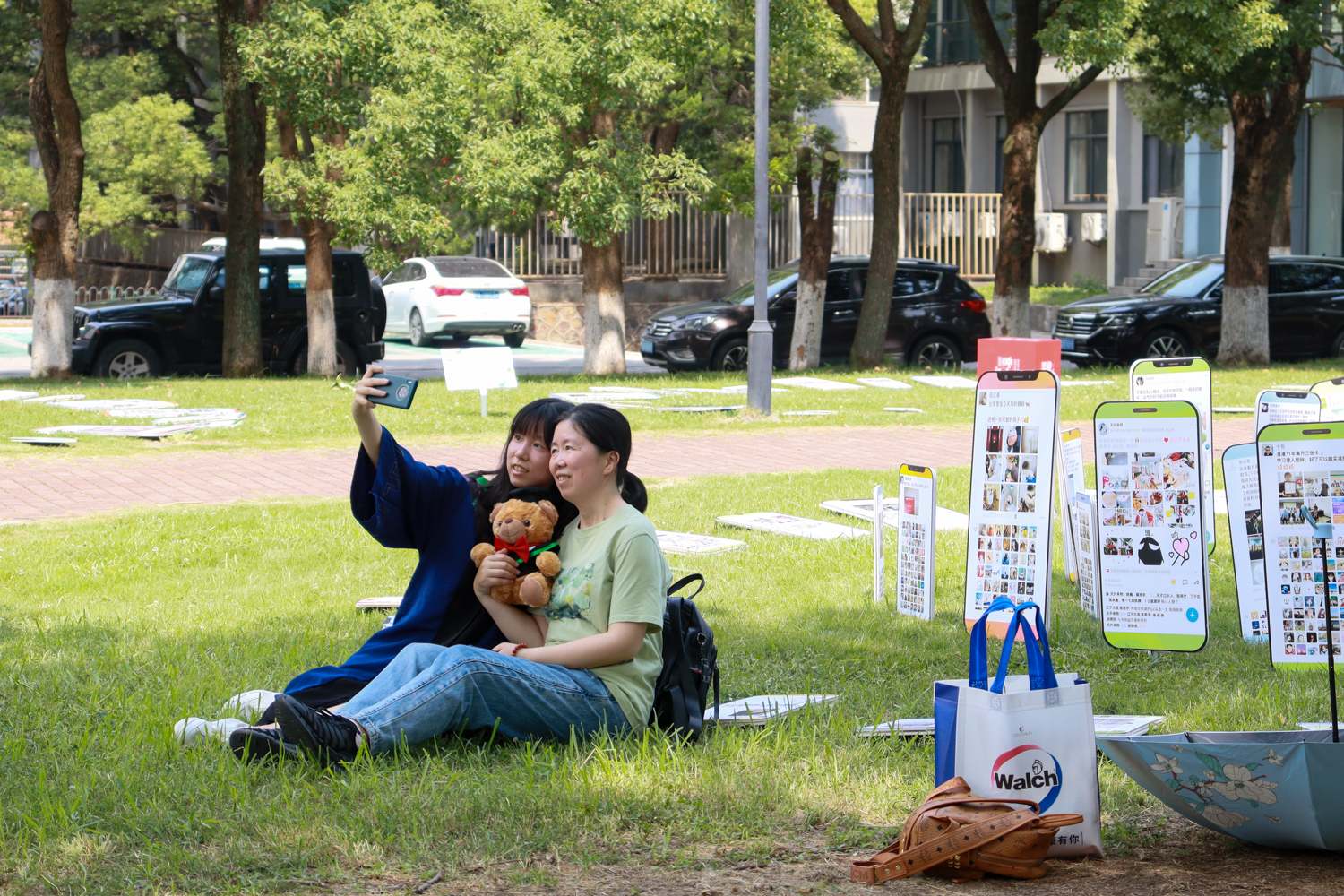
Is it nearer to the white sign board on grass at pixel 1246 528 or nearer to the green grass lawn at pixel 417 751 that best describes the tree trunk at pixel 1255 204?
the green grass lawn at pixel 417 751

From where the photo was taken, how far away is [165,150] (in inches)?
1192

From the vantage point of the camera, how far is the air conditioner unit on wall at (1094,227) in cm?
3500

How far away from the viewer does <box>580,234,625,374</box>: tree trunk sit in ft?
68.4

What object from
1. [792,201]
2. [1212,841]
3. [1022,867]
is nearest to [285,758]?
[1022,867]

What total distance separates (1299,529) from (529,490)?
2.95 meters

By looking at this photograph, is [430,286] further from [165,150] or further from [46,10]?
[46,10]

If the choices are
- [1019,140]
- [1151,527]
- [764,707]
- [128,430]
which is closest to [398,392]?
[764,707]

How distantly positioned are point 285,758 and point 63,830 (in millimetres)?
662

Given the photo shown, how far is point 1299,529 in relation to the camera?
18.7 feet

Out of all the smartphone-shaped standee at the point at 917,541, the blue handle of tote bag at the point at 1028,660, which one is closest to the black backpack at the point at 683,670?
the blue handle of tote bag at the point at 1028,660

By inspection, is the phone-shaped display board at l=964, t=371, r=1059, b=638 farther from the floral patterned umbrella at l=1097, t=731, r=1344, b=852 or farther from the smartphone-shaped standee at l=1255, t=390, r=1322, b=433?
the floral patterned umbrella at l=1097, t=731, r=1344, b=852

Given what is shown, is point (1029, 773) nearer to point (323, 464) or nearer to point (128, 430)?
point (323, 464)

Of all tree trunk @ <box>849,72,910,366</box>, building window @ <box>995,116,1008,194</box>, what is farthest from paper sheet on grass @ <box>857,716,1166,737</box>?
building window @ <box>995,116,1008,194</box>

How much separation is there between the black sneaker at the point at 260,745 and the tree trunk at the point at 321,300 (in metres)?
15.5
